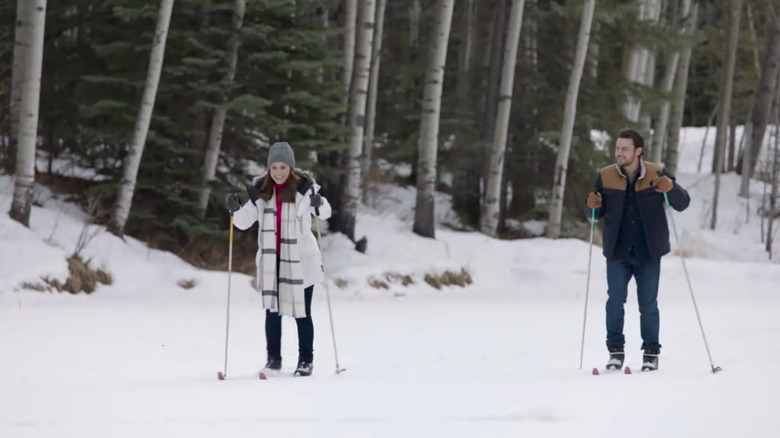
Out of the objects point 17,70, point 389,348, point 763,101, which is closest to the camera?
point 389,348

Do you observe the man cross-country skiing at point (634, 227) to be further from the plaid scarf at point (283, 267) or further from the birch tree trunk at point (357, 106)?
the birch tree trunk at point (357, 106)

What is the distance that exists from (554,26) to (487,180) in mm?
3508

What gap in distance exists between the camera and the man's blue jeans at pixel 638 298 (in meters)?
7.70

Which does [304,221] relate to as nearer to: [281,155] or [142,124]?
[281,155]

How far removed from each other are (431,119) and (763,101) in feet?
46.4

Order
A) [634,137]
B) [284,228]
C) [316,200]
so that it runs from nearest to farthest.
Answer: [316,200]
[284,228]
[634,137]

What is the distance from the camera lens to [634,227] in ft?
25.0

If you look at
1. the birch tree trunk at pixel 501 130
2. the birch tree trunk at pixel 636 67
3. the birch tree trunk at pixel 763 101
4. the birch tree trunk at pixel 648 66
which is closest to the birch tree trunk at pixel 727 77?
the birch tree trunk at pixel 763 101

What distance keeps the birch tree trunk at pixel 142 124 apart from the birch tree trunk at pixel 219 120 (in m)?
0.96

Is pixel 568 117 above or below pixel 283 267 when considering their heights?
above

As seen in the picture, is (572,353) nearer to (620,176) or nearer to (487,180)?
(620,176)

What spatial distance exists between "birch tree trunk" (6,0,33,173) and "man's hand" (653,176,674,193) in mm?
9663

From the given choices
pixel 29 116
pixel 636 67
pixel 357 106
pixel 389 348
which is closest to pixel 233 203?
pixel 389 348

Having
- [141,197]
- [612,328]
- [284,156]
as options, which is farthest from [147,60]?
[612,328]
